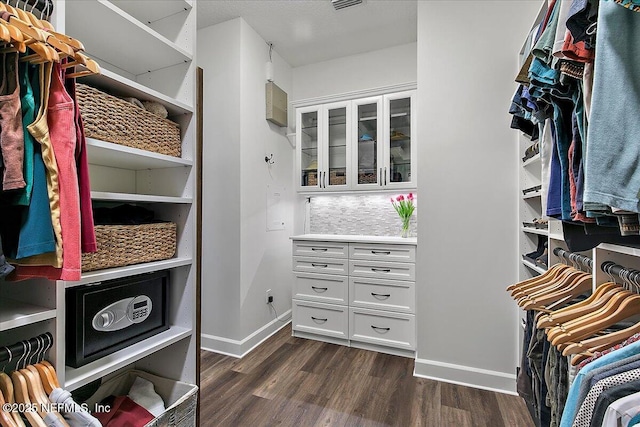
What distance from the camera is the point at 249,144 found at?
282 centimetres

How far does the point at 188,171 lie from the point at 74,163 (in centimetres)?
64

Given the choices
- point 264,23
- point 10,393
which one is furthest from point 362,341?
point 264,23

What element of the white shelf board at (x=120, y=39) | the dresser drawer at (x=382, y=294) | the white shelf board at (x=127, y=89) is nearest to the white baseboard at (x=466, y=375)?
the dresser drawer at (x=382, y=294)

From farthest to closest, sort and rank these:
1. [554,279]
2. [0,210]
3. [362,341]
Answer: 1. [362,341]
2. [554,279]
3. [0,210]

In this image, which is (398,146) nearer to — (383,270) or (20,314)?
(383,270)

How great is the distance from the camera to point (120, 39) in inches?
54.5

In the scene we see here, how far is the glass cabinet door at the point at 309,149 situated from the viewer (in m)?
3.20

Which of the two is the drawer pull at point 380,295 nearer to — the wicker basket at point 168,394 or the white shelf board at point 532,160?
the white shelf board at point 532,160

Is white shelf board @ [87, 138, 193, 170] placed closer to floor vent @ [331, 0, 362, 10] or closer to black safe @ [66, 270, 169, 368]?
black safe @ [66, 270, 169, 368]

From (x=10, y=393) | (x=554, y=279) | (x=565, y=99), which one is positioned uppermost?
(x=565, y=99)

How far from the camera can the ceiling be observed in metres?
2.58

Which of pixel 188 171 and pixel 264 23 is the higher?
pixel 264 23

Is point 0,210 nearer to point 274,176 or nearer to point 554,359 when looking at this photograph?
point 554,359

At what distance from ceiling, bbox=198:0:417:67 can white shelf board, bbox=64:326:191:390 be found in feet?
8.20
